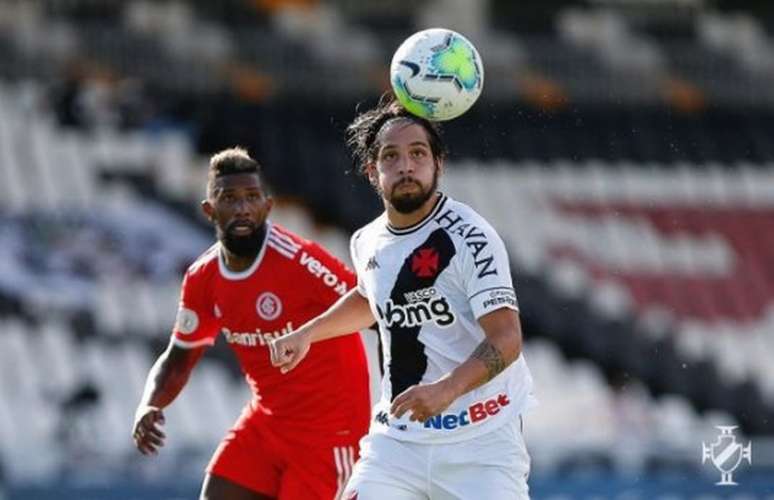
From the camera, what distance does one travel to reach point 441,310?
24.9ft

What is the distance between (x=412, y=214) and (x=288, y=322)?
4.62ft

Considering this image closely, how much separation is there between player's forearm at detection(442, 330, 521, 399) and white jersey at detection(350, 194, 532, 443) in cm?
16

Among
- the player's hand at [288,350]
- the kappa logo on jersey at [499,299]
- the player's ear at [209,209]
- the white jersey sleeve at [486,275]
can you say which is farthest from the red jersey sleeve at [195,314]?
the kappa logo on jersey at [499,299]

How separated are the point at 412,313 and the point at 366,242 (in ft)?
1.36

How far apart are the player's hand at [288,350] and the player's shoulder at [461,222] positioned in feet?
2.58

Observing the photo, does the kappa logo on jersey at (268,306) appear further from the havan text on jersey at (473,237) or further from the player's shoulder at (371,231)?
the havan text on jersey at (473,237)

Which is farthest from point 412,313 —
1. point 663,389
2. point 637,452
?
point 663,389

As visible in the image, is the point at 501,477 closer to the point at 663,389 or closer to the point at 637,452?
the point at 637,452

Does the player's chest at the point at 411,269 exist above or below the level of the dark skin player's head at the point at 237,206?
below

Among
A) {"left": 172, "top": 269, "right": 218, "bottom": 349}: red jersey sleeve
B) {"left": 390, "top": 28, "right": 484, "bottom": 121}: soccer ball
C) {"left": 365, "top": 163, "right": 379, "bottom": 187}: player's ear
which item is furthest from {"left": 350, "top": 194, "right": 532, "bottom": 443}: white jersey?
{"left": 172, "top": 269, "right": 218, "bottom": 349}: red jersey sleeve

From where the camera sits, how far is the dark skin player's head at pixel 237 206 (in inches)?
350

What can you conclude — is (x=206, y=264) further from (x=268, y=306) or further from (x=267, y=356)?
(x=267, y=356)

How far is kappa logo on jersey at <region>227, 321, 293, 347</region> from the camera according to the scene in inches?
351

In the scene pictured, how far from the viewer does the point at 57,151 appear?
21.8m
